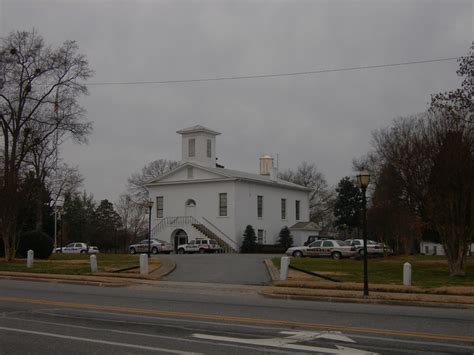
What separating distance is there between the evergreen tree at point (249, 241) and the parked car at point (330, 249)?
11.0 meters

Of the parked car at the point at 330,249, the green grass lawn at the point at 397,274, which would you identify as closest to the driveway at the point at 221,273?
the green grass lawn at the point at 397,274

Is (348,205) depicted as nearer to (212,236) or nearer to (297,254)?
(212,236)

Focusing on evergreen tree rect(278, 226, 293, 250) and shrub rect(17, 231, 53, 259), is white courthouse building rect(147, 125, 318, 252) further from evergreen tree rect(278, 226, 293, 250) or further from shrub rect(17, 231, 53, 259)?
shrub rect(17, 231, 53, 259)

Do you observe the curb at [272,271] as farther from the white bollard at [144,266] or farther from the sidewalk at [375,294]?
the white bollard at [144,266]

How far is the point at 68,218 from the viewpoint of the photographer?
88250 millimetres

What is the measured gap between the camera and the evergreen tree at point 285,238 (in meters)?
58.7

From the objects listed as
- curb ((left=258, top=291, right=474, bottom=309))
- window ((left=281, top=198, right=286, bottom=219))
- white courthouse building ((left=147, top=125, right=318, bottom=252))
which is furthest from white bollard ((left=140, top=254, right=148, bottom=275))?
window ((left=281, top=198, right=286, bottom=219))

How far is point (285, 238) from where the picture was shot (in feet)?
194

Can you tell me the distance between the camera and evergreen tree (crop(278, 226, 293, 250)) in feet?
193

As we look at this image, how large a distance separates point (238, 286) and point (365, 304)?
593cm

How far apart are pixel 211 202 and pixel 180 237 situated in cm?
469

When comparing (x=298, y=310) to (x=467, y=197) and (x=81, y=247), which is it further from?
(x=81, y=247)

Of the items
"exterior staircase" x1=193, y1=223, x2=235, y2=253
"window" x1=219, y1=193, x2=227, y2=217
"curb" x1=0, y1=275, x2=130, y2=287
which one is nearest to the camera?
"curb" x1=0, y1=275, x2=130, y2=287

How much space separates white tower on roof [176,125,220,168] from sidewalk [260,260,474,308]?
37.5 meters
